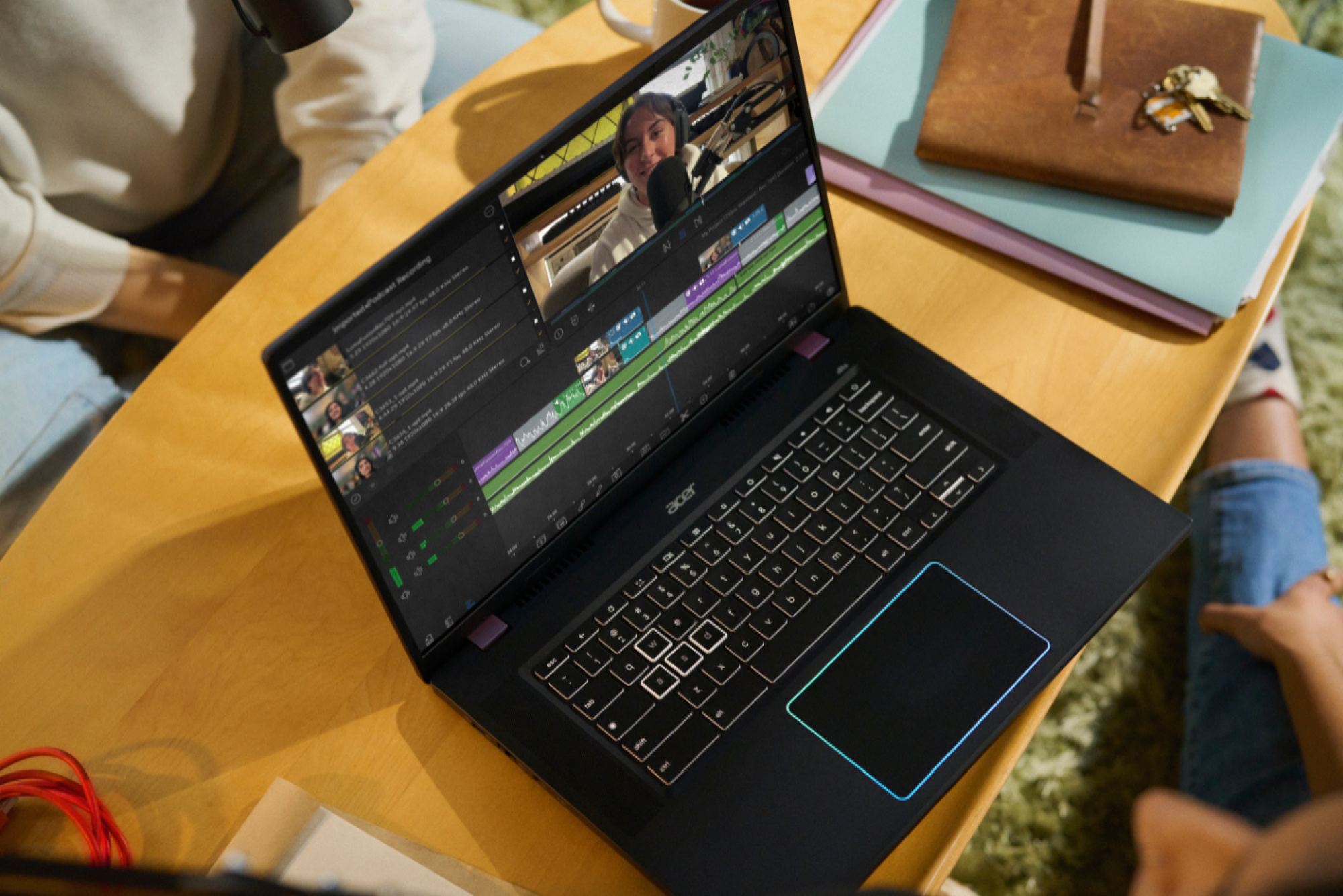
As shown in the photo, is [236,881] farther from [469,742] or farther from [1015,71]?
[1015,71]

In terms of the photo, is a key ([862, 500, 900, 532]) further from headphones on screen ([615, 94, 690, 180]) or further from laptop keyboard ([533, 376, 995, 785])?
headphones on screen ([615, 94, 690, 180])

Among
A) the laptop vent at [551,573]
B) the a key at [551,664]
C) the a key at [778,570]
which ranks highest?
the laptop vent at [551,573]

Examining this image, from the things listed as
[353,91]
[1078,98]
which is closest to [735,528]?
[1078,98]

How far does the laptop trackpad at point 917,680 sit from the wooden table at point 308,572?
0.04 meters

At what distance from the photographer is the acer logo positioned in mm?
684

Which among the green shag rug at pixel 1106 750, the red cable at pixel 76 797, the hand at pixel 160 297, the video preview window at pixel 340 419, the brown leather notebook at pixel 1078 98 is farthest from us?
the green shag rug at pixel 1106 750

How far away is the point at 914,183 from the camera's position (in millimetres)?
846

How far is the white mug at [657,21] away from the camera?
0.78m

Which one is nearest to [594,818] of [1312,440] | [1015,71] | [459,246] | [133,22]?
[459,246]

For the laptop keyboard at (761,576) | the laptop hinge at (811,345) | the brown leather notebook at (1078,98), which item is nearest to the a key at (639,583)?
the laptop keyboard at (761,576)

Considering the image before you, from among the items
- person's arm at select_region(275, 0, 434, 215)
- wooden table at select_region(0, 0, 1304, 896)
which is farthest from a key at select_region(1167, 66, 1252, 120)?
person's arm at select_region(275, 0, 434, 215)

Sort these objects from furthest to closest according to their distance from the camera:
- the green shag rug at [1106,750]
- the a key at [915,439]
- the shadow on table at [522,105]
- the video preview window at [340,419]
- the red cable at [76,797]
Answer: the green shag rug at [1106,750]
the shadow on table at [522,105]
the a key at [915,439]
the red cable at [76,797]
the video preview window at [340,419]

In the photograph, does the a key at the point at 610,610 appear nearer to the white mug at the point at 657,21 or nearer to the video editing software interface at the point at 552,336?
the video editing software interface at the point at 552,336

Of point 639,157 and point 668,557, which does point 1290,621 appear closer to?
point 668,557
